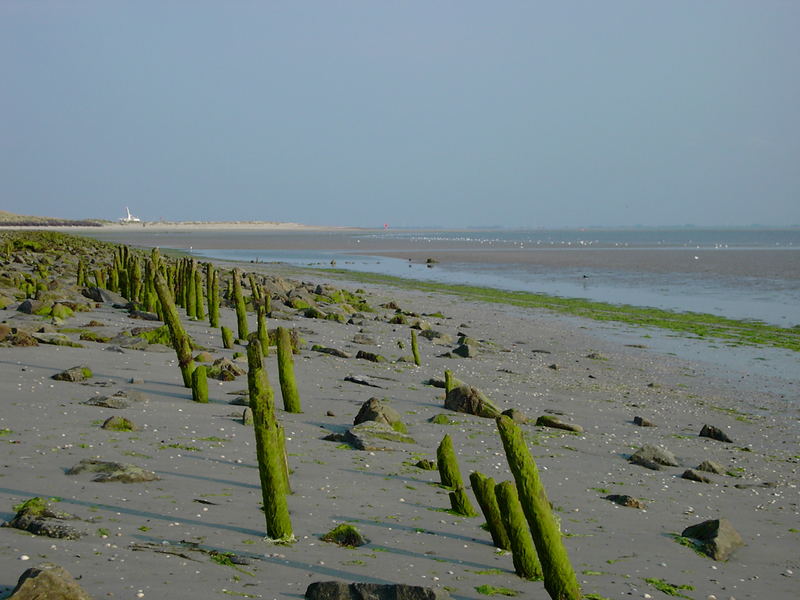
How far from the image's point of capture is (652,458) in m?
11.1

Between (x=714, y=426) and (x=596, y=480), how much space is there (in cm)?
480

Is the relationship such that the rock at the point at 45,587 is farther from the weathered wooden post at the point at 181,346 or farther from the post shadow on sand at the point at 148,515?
the weathered wooden post at the point at 181,346

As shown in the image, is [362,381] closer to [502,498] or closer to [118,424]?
[118,424]

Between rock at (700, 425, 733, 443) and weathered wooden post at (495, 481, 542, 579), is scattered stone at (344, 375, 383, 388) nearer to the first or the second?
rock at (700, 425, 733, 443)

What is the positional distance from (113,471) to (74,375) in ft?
15.7

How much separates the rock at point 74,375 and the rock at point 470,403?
5656 mm

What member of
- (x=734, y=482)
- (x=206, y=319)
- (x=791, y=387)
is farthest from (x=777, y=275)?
(x=734, y=482)

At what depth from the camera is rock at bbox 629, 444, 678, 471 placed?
1095 centimetres

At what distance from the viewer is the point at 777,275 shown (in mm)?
54719

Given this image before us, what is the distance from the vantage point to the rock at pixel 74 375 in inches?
466

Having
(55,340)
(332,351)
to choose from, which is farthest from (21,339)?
(332,351)

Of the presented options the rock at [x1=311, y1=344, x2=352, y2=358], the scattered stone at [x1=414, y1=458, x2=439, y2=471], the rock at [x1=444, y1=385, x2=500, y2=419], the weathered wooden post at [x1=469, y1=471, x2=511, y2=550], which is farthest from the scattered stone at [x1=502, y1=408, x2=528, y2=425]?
the rock at [x1=311, y1=344, x2=352, y2=358]

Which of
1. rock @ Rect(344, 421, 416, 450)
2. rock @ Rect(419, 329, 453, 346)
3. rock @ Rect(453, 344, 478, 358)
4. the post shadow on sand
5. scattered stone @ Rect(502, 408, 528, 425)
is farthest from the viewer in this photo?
rock @ Rect(419, 329, 453, 346)

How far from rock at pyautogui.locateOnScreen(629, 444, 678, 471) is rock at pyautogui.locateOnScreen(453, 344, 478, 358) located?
28.9 ft
